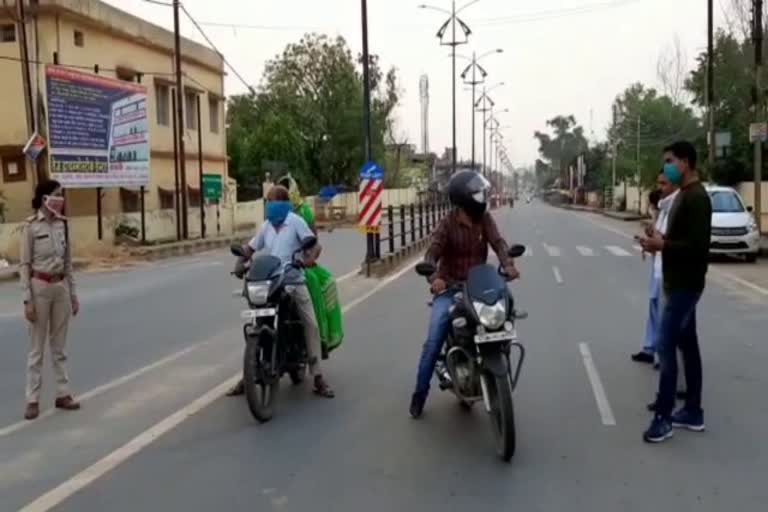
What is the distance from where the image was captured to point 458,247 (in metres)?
6.45

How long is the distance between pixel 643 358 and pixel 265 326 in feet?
13.2

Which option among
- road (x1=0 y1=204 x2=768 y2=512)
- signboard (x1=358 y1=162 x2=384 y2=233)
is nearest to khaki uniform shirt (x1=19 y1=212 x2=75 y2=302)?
road (x1=0 y1=204 x2=768 y2=512)

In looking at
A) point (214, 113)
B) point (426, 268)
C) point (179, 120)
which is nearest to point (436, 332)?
point (426, 268)

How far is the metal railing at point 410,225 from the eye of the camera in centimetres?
2106

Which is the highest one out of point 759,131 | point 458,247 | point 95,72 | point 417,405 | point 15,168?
point 95,72

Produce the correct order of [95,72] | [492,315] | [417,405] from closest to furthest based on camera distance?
[492,315], [417,405], [95,72]

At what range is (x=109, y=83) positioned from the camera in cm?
2794

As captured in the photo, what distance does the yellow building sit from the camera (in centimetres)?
2844

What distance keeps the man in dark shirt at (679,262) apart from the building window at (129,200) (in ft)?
97.4

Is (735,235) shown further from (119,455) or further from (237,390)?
(119,455)

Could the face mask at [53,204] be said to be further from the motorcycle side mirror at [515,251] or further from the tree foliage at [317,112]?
the tree foliage at [317,112]

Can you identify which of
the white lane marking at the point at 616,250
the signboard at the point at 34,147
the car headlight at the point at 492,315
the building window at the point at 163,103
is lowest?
the white lane marking at the point at 616,250

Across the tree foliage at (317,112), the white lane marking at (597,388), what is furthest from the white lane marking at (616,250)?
the tree foliage at (317,112)

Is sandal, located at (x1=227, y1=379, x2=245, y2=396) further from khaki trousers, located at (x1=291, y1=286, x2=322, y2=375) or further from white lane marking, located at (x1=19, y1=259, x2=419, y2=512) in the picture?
khaki trousers, located at (x1=291, y1=286, x2=322, y2=375)
